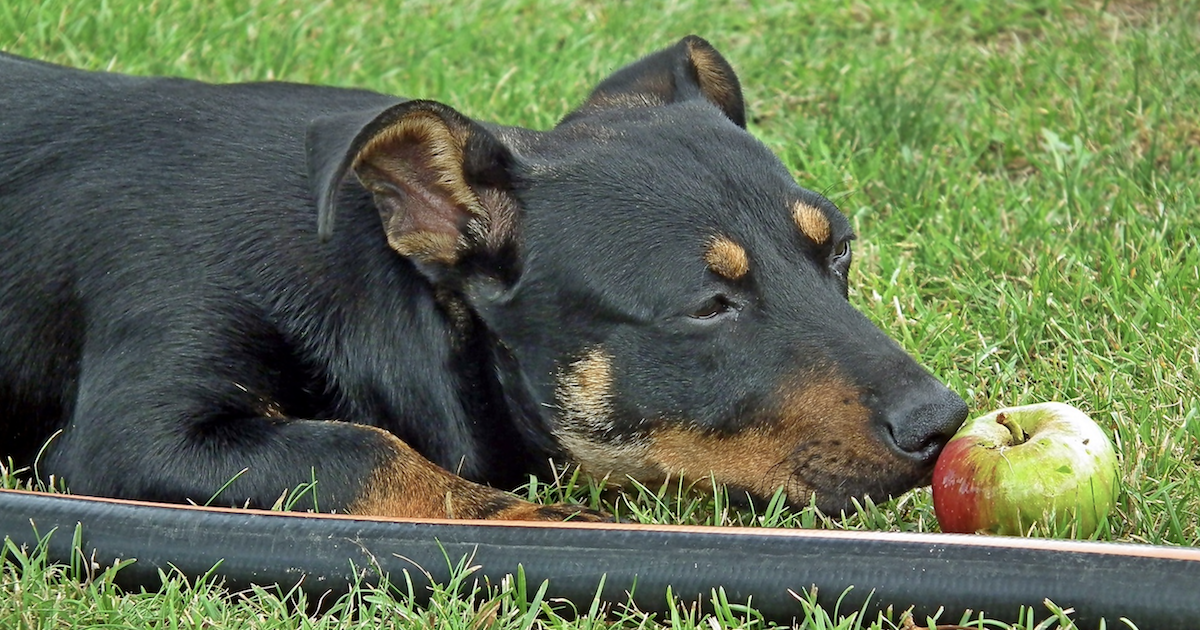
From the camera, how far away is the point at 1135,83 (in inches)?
263

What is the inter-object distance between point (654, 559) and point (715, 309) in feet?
2.35

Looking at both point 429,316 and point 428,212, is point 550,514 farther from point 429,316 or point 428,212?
point 428,212

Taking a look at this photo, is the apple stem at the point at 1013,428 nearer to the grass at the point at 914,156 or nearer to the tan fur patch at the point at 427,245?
the grass at the point at 914,156

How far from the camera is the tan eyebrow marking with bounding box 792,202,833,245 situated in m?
3.84

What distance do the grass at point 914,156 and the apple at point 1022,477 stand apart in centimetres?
20

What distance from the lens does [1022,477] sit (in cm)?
345

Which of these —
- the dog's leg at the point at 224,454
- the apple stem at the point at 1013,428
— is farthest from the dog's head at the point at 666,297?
the dog's leg at the point at 224,454

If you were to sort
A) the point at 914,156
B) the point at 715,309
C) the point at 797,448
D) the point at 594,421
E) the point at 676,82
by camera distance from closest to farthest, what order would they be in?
the point at 797,448 → the point at 715,309 → the point at 594,421 → the point at 676,82 → the point at 914,156

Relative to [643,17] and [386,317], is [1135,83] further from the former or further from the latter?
[386,317]

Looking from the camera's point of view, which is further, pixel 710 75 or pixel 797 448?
pixel 710 75

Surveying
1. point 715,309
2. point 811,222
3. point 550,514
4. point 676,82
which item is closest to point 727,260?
point 715,309

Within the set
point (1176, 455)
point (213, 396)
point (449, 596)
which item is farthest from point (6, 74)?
point (1176, 455)

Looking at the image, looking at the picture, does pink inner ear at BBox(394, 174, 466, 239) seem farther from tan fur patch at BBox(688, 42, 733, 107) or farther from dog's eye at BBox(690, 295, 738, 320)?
tan fur patch at BBox(688, 42, 733, 107)

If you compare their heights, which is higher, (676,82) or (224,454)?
(676,82)
